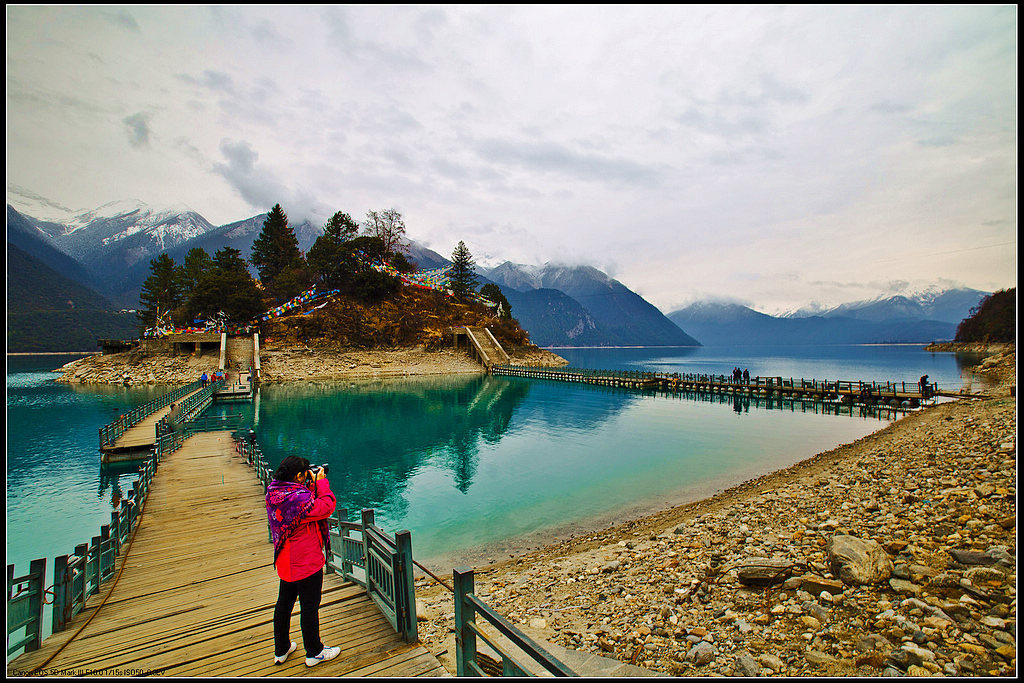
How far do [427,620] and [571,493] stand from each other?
9.91m

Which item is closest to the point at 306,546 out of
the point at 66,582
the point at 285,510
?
the point at 285,510

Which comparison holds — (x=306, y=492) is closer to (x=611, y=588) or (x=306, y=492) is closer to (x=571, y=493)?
(x=611, y=588)

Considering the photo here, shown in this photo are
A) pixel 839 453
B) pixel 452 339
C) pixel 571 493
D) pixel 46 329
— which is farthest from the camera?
pixel 46 329

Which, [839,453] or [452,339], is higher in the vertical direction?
[452,339]

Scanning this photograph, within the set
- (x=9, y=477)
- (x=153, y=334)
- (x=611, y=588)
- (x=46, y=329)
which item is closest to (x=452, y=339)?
(x=153, y=334)

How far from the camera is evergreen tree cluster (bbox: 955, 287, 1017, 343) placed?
90.6 metres

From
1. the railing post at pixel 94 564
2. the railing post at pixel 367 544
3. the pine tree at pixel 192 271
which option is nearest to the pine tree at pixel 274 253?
the pine tree at pixel 192 271

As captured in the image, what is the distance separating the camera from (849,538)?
8281mm

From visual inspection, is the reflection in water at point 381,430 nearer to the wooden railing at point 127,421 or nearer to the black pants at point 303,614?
the wooden railing at point 127,421

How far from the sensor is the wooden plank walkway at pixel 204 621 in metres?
5.07

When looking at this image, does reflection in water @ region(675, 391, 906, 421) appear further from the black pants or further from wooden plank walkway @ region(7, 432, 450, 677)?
the black pants

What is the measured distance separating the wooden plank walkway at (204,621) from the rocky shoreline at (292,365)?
2102 inches

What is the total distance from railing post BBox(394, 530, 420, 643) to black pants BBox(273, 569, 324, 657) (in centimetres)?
90

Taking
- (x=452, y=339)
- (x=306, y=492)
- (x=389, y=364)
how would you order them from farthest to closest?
(x=452, y=339)
(x=389, y=364)
(x=306, y=492)
